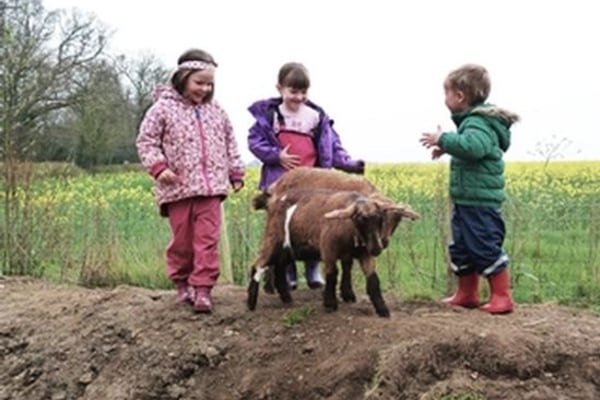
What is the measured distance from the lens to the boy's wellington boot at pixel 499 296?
17.3 ft

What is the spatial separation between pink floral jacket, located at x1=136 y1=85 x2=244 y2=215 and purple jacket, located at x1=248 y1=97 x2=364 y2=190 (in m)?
0.34

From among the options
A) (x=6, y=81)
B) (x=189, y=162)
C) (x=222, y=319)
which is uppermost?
(x=6, y=81)

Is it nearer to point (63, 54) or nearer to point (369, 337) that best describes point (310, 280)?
point (369, 337)

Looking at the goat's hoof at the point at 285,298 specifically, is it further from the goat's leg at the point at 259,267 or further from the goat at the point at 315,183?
the goat at the point at 315,183

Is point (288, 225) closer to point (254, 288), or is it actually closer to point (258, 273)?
point (258, 273)

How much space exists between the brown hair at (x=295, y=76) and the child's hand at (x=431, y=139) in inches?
37.1

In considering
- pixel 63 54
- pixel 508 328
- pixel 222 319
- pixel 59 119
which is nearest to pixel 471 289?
pixel 508 328

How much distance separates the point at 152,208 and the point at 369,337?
9.81 meters

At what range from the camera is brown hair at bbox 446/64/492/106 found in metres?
5.19

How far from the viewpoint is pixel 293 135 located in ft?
19.1

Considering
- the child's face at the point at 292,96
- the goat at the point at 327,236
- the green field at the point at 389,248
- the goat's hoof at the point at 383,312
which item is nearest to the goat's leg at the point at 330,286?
the goat at the point at 327,236

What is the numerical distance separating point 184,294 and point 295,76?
1616 mm

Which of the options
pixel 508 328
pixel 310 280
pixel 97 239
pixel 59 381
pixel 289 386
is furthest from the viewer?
pixel 97 239

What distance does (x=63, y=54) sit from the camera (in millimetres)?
32344
